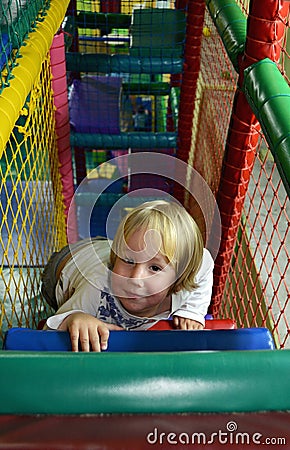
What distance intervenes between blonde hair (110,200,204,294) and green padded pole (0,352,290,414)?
0.43 metres

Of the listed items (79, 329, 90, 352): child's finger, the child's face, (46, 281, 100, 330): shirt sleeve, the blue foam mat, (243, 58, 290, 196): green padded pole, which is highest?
(243, 58, 290, 196): green padded pole

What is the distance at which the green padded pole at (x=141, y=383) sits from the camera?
457 millimetres

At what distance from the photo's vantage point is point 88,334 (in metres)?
0.71

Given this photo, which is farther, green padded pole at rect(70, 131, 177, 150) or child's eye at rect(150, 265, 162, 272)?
green padded pole at rect(70, 131, 177, 150)

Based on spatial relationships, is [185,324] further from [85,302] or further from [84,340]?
[84,340]

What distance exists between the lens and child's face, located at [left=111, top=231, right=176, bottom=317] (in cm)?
89

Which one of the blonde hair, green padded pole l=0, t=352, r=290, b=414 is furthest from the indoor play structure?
the blonde hair

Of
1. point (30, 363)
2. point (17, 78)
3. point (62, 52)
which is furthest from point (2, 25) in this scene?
point (62, 52)

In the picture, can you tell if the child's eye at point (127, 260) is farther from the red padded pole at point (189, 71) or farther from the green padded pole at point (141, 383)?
the red padded pole at point (189, 71)

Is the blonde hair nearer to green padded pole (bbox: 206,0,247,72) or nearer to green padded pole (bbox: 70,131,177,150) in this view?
green padded pole (bbox: 206,0,247,72)

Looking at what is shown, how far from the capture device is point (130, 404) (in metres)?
0.46

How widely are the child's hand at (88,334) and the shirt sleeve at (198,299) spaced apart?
0.29 metres

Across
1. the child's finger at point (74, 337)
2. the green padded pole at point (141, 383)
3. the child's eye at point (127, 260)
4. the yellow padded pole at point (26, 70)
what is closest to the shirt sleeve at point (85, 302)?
the child's eye at point (127, 260)

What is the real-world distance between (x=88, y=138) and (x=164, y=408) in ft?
5.40
